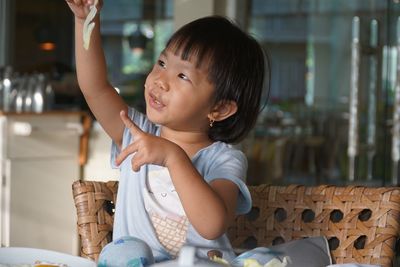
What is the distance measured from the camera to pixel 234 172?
1.19 metres

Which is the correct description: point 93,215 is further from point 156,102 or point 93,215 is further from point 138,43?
point 138,43

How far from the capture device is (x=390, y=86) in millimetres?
4297

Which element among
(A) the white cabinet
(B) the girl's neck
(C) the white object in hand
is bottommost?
(A) the white cabinet

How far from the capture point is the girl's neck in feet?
4.23

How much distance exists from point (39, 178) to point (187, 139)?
103 inches

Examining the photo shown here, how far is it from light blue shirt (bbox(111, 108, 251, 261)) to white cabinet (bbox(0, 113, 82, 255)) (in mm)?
2400

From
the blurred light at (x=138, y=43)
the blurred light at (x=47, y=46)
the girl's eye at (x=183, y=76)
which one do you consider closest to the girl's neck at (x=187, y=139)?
the girl's eye at (x=183, y=76)

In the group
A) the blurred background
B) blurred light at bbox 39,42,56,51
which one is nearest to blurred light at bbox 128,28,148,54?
the blurred background

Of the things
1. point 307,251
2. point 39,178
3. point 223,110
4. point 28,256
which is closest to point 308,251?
point 307,251

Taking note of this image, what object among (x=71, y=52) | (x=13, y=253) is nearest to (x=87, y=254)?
(x=13, y=253)

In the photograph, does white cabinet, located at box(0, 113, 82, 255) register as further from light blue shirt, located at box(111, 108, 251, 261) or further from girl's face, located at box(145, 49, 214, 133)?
girl's face, located at box(145, 49, 214, 133)

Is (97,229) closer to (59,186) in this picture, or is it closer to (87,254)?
(87,254)

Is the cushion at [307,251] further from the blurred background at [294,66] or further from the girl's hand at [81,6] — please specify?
the blurred background at [294,66]

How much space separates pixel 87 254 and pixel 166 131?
0.78ft
